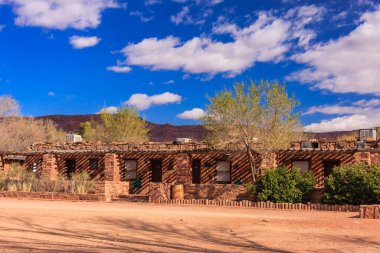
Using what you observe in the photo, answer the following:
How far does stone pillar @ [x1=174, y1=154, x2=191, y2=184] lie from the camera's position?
2439 cm

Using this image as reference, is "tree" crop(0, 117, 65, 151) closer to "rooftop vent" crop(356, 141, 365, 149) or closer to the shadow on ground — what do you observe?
"rooftop vent" crop(356, 141, 365, 149)

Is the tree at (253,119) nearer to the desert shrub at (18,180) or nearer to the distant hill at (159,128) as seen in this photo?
the desert shrub at (18,180)

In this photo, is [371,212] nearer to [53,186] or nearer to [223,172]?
[223,172]

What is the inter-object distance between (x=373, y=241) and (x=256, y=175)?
13.4 meters

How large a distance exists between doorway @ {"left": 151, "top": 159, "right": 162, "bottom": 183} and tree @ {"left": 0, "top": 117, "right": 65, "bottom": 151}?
15512 mm

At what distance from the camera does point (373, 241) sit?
8398 millimetres

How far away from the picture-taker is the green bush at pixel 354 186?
51.2 feet

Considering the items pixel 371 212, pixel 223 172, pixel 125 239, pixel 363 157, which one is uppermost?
pixel 363 157

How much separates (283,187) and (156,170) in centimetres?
1139

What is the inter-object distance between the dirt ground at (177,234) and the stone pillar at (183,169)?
37.8 feet

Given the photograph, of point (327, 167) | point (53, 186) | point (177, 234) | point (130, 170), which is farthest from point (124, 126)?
point (177, 234)

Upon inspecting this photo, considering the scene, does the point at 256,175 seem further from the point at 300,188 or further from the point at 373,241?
the point at 373,241

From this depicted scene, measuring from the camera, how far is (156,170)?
27391mm

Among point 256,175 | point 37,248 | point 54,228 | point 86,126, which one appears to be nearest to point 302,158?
point 256,175
